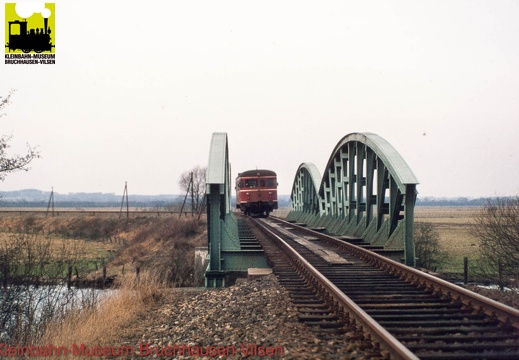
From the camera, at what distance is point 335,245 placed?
13797 mm

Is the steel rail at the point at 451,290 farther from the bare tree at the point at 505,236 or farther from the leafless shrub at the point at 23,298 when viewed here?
the bare tree at the point at 505,236

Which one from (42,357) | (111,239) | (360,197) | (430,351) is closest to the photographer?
(430,351)

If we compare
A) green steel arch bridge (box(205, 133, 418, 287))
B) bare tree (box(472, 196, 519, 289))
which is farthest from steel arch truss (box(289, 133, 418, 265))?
bare tree (box(472, 196, 519, 289))

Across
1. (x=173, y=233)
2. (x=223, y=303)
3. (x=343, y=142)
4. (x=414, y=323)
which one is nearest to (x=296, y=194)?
(x=173, y=233)

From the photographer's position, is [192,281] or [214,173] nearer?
[214,173]

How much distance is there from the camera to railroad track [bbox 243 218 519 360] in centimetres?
476

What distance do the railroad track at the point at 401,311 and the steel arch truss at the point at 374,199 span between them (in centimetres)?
144

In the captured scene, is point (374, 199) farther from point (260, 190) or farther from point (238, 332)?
point (260, 190)

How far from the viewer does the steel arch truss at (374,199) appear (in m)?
10.8

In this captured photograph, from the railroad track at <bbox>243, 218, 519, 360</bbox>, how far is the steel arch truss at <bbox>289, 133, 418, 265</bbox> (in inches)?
56.6

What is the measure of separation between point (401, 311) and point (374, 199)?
7.66 m

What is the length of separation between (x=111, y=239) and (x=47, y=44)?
31356 millimetres

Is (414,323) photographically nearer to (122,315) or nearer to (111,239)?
(122,315)

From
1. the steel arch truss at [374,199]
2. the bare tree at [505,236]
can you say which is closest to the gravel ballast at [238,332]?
the steel arch truss at [374,199]
